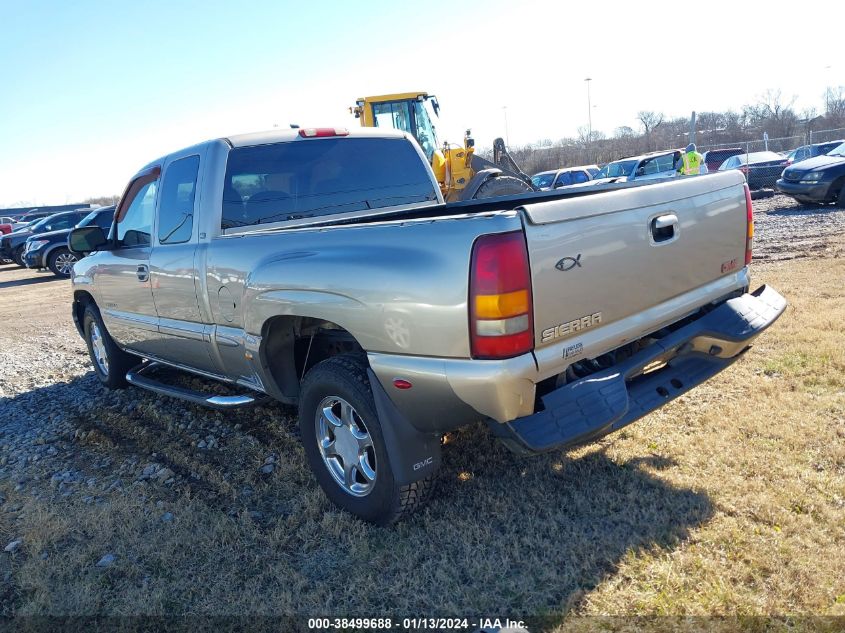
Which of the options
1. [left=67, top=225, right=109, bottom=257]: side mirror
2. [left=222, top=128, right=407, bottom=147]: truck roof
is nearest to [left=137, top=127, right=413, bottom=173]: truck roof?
[left=222, top=128, right=407, bottom=147]: truck roof

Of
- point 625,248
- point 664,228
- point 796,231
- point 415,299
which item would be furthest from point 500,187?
point 415,299

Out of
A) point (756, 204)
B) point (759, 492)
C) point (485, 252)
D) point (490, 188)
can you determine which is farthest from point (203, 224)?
point (756, 204)

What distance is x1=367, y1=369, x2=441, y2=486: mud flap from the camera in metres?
2.89

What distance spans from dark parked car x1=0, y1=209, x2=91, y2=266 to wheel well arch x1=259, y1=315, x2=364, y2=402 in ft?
62.4

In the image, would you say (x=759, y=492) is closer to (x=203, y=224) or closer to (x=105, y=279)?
(x=203, y=224)

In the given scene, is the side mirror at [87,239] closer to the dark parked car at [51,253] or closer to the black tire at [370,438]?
the black tire at [370,438]

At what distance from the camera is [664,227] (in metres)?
3.02

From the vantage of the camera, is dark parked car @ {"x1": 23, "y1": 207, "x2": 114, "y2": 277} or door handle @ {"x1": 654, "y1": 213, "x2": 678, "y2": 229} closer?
door handle @ {"x1": 654, "y1": 213, "x2": 678, "y2": 229}

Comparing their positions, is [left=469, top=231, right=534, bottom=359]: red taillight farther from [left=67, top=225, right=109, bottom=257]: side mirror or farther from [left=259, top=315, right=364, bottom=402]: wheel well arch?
[left=67, top=225, right=109, bottom=257]: side mirror

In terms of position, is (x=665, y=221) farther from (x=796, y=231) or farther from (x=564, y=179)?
(x=564, y=179)

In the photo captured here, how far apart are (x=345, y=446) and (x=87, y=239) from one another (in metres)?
3.20

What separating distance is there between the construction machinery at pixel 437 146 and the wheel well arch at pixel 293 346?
932 cm

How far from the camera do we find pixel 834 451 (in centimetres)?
339

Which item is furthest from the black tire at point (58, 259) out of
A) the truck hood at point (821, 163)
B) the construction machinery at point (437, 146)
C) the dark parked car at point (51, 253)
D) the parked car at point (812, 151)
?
the parked car at point (812, 151)
